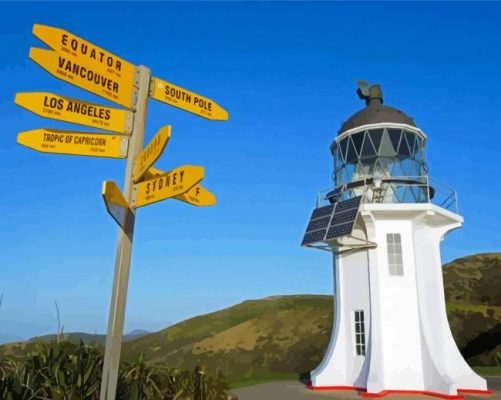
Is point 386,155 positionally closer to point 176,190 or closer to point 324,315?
point 176,190

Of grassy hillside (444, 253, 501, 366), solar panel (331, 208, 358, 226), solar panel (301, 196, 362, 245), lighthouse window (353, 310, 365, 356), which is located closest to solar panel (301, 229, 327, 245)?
solar panel (301, 196, 362, 245)

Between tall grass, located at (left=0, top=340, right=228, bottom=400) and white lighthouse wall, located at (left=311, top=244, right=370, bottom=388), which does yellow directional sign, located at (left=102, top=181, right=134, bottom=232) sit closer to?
tall grass, located at (left=0, top=340, right=228, bottom=400)

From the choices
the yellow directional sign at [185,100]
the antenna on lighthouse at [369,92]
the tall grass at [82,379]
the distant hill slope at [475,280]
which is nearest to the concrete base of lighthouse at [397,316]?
the antenna on lighthouse at [369,92]

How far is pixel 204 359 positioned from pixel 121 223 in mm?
29853

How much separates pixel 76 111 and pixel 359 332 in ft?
42.7

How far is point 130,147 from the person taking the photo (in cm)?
411

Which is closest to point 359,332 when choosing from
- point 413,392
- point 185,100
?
point 413,392

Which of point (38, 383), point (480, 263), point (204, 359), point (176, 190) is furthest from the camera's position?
point (480, 263)

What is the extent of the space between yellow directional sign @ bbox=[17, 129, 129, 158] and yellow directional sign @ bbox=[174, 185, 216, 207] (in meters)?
0.78

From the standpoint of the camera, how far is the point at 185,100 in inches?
181

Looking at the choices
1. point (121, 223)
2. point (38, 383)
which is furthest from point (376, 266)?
point (121, 223)

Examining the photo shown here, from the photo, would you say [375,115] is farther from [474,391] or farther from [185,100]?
[185,100]

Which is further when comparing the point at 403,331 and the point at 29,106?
the point at 403,331

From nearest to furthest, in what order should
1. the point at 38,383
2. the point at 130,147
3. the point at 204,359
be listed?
1. the point at 130,147
2. the point at 38,383
3. the point at 204,359
